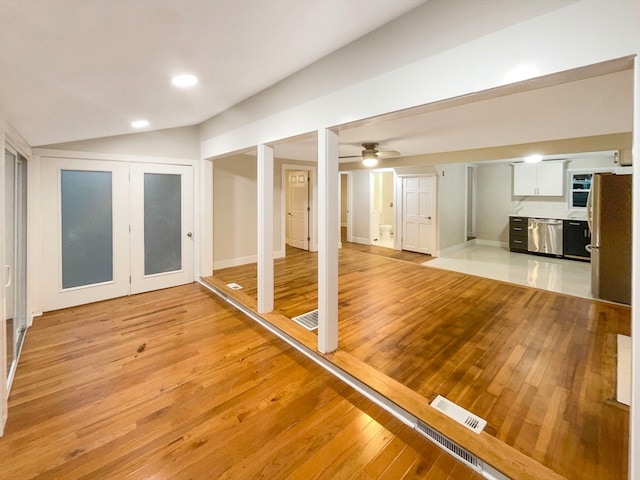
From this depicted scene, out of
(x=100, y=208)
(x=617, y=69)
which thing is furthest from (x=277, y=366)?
(x=100, y=208)

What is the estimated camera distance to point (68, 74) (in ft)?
5.62

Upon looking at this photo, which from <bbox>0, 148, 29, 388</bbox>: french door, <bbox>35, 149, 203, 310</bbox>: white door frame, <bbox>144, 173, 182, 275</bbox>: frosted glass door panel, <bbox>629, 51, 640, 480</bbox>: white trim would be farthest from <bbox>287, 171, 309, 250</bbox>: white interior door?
<bbox>629, 51, 640, 480</bbox>: white trim

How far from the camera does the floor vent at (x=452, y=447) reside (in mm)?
1645

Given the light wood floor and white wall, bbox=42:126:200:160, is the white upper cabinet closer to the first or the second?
the light wood floor

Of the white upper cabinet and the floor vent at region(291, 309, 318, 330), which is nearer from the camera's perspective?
the floor vent at region(291, 309, 318, 330)

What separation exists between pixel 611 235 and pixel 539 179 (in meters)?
3.68

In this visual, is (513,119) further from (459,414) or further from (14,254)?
(14,254)

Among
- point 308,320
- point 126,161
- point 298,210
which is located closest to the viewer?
point 308,320

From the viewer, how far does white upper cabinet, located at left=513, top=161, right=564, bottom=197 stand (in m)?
7.18

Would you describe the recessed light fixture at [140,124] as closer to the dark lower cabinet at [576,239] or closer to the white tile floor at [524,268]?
the white tile floor at [524,268]

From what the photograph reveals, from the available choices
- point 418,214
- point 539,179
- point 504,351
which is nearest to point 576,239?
point 539,179

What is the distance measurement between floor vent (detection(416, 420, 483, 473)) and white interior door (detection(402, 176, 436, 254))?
19.5ft

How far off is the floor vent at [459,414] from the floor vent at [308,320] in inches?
56.2

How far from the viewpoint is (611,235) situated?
431cm
